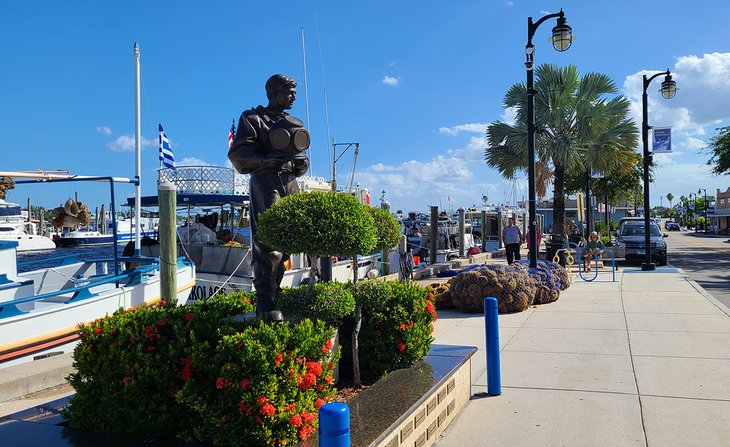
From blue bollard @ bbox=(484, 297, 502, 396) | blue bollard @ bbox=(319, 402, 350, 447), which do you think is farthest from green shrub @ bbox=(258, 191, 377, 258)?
blue bollard @ bbox=(319, 402, 350, 447)

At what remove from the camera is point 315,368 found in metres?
3.53

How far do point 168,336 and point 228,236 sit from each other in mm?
10954

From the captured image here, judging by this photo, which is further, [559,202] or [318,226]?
[559,202]

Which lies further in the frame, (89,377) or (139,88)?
(139,88)

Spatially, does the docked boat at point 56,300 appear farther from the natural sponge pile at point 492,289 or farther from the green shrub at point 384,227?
the natural sponge pile at point 492,289

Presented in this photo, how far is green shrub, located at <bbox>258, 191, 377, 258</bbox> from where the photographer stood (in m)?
4.07

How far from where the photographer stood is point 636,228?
22.4 meters

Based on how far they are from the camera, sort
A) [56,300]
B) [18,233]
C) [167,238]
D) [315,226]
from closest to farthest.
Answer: [315,226], [167,238], [56,300], [18,233]

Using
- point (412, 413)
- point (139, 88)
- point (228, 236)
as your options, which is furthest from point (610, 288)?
point (139, 88)

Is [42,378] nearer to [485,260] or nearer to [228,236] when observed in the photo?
[228,236]

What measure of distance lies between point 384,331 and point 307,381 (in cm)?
158

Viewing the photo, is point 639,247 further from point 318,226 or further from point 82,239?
point 82,239

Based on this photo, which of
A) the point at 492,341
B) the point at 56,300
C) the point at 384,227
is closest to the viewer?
the point at 384,227

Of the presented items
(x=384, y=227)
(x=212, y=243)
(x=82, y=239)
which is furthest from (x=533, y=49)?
(x=82, y=239)
